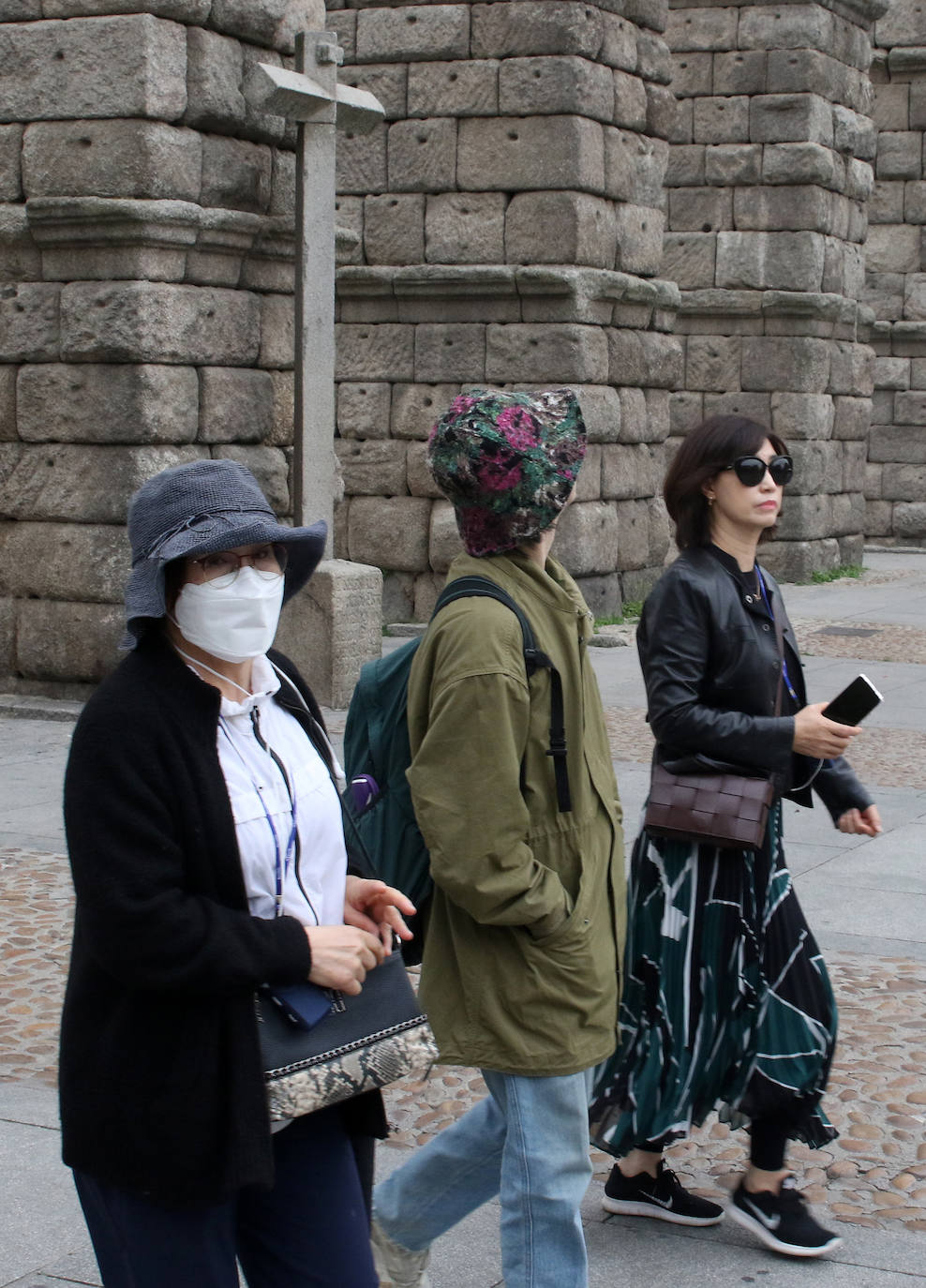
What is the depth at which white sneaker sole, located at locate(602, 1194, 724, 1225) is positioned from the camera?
370cm

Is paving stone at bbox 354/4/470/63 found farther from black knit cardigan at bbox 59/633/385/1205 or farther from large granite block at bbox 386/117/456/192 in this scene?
black knit cardigan at bbox 59/633/385/1205

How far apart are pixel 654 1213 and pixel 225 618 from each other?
1860 mm

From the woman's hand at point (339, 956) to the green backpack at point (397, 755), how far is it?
1.61 ft

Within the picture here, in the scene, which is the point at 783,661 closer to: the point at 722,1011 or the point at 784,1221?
the point at 722,1011

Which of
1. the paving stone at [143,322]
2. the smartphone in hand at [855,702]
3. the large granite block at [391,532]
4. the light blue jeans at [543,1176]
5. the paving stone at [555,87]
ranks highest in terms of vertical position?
the paving stone at [555,87]

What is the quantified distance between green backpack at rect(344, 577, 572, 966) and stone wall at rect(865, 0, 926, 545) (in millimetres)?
18151

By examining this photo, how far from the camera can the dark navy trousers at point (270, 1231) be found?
2352 millimetres

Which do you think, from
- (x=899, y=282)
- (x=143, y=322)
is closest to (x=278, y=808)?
(x=143, y=322)

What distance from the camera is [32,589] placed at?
30.5ft

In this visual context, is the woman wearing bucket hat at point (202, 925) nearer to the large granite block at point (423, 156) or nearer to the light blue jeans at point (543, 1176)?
the light blue jeans at point (543, 1176)

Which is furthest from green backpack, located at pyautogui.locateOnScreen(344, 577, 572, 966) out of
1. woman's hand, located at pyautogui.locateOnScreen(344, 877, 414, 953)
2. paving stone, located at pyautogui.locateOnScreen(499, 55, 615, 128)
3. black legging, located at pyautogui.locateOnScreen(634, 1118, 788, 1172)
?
paving stone, located at pyautogui.locateOnScreen(499, 55, 615, 128)

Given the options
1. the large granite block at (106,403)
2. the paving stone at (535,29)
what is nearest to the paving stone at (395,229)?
the paving stone at (535,29)

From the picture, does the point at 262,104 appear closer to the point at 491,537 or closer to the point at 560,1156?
the point at 491,537

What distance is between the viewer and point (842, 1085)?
14.4ft
